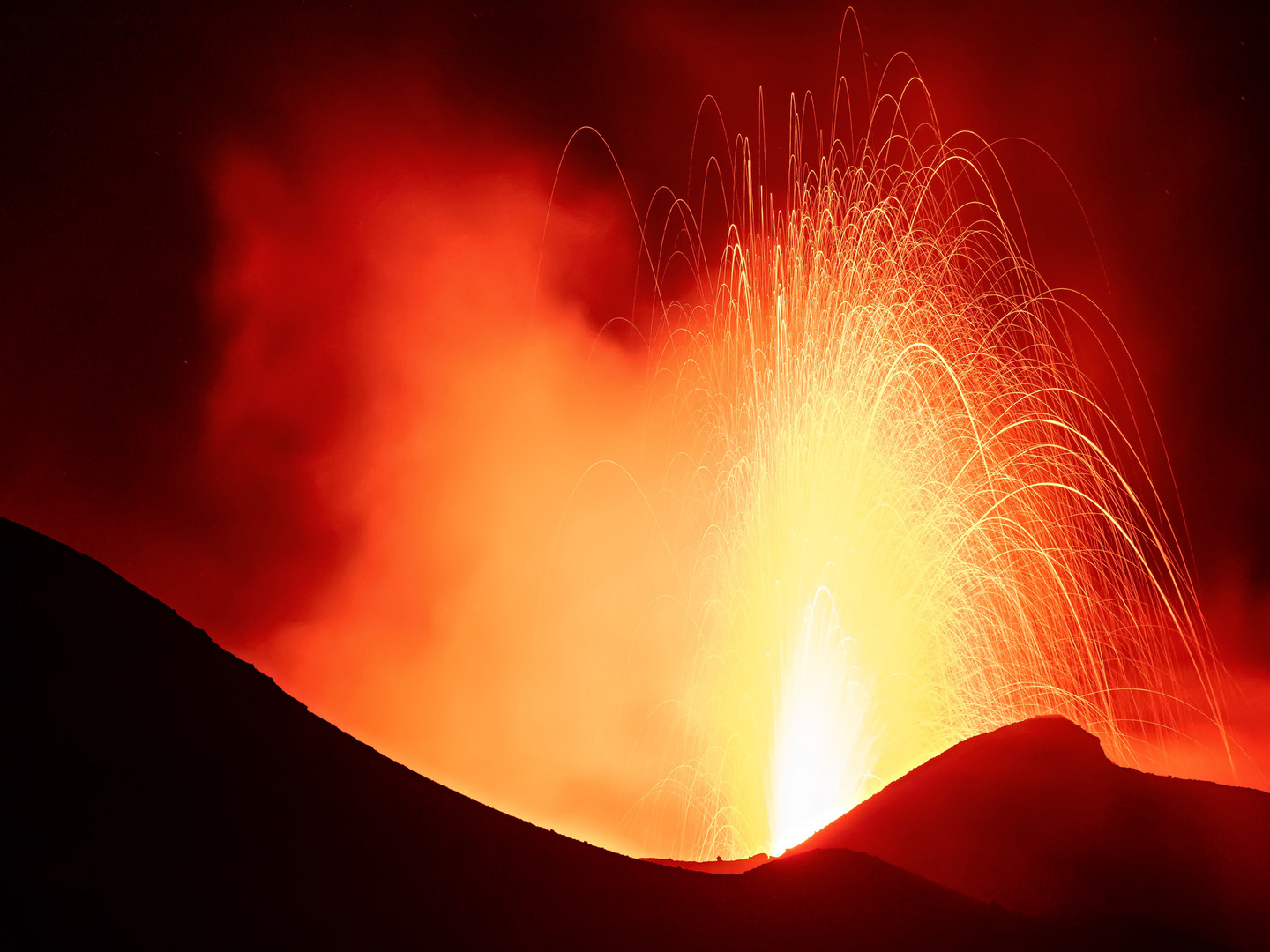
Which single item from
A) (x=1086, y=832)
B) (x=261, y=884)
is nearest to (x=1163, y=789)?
(x=1086, y=832)

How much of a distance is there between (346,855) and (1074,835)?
9.16 metres

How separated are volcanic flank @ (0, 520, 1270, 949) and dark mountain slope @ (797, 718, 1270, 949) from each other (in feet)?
0.11

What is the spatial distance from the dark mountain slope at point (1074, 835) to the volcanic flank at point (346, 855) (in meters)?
0.03

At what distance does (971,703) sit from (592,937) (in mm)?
13247

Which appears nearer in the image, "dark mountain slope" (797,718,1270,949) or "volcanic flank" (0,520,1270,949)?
"volcanic flank" (0,520,1270,949)

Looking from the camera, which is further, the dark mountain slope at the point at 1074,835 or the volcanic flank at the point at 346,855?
the dark mountain slope at the point at 1074,835

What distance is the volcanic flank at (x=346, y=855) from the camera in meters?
8.48

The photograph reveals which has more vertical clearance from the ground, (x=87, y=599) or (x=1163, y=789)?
(x=1163, y=789)

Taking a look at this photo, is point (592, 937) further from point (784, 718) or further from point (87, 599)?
point (784, 718)

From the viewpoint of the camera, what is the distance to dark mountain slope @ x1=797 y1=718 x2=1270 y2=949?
1080 cm

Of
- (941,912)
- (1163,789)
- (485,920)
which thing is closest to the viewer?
(485,920)

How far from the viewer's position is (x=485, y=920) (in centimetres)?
916

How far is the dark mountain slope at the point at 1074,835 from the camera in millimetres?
10797

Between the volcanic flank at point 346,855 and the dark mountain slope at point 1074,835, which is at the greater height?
the dark mountain slope at point 1074,835
